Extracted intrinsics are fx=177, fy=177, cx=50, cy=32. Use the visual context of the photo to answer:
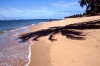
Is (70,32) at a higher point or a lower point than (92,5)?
lower

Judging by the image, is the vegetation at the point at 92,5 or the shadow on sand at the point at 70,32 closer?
the shadow on sand at the point at 70,32

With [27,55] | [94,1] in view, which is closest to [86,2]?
[94,1]

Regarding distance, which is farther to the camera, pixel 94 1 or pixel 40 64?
pixel 94 1

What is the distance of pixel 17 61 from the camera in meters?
8.80

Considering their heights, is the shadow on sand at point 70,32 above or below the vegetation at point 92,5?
below

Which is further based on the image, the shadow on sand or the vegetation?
the vegetation

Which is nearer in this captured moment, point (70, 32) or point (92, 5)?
point (70, 32)

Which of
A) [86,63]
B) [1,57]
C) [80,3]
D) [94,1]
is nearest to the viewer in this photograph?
[86,63]

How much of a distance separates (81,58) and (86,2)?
39.5 metres

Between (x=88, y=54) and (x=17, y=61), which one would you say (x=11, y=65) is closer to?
(x=17, y=61)

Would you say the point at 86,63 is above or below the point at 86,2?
below

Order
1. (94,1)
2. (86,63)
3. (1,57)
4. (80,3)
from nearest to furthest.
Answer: (86,63) → (1,57) → (94,1) → (80,3)

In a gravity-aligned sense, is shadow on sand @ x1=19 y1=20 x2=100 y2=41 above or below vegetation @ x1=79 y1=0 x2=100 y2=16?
below

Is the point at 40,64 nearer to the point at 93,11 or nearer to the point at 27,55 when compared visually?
the point at 27,55
